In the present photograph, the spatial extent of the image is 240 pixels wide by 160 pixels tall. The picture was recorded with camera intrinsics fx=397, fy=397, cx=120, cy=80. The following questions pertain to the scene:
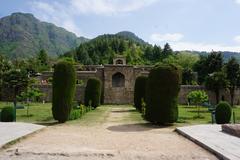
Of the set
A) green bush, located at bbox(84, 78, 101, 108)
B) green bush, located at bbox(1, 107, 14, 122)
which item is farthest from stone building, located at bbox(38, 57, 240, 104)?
green bush, located at bbox(1, 107, 14, 122)

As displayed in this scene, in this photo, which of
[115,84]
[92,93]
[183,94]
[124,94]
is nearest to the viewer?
[92,93]

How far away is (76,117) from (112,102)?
24.7m

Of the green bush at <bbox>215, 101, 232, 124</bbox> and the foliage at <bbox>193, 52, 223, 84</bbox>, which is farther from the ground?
the foliage at <bbox>193, 52, 223, 84</bbox>

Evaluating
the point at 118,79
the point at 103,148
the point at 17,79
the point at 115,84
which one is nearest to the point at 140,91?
the point at 17,79

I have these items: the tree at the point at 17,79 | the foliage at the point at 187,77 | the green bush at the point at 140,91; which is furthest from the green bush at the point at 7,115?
the foliage at the point at 187,77

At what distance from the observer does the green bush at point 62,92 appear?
19891mm

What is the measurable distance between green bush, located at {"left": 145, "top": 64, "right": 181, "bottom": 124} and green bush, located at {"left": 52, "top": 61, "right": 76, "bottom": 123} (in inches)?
172

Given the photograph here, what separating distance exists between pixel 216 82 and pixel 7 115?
26069mm

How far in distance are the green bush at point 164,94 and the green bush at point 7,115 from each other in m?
6.71

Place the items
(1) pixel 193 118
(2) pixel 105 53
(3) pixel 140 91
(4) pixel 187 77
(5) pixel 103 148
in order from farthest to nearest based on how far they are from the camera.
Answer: (2) pixel 105 53 → (4) pixel 187 77 → (3) pixel 140 91 → (1) pixel 193 118 → (5) pixel 103 148

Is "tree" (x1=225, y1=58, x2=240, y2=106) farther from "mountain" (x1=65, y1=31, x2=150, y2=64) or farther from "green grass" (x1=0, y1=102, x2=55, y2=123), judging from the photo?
"mountain" (x1=65, y1=31, x2=150, y2=64)

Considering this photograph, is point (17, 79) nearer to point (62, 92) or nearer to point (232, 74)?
point (62, 92)

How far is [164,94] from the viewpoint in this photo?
711 inches

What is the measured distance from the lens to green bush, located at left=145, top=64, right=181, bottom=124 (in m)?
18.0
